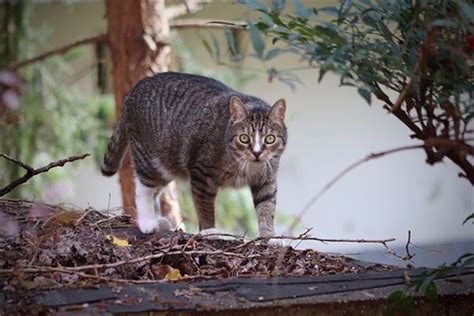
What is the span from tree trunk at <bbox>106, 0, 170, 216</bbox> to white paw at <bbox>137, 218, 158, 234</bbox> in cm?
110

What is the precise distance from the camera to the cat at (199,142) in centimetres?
383

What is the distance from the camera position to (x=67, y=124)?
593cm

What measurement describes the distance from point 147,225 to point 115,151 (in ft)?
2.33

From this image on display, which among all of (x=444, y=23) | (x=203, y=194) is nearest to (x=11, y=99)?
(x=203, y=194)

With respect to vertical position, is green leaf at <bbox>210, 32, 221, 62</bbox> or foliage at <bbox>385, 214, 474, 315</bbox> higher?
green leaf at <bbox>210, 32, 221, 62</bbox>

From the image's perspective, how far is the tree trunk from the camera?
4.98m

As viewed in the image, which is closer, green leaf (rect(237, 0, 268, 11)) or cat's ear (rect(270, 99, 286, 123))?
green leaf (rect(237, 0, 268, 11))

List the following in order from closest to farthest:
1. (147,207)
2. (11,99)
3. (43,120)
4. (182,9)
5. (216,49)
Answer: (216,49) → (147,207) → (11,99) → (182,9) → (43,120)

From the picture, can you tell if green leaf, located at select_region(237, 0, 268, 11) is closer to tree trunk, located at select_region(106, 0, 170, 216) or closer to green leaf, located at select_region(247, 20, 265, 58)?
green leaf, located at select_region(247, 20, 265, 58)

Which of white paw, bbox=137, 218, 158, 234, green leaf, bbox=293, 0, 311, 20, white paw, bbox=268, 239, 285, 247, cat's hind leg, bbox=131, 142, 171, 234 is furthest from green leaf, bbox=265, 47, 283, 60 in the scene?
cat's hind leg, bbox=131, 142, 171, 234

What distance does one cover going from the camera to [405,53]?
2.14 metres

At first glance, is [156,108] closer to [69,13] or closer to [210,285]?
[210,285]

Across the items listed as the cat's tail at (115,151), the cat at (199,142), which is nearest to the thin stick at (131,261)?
the cat at (199,142)

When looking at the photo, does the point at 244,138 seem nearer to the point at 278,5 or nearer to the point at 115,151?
the point at 115,151
